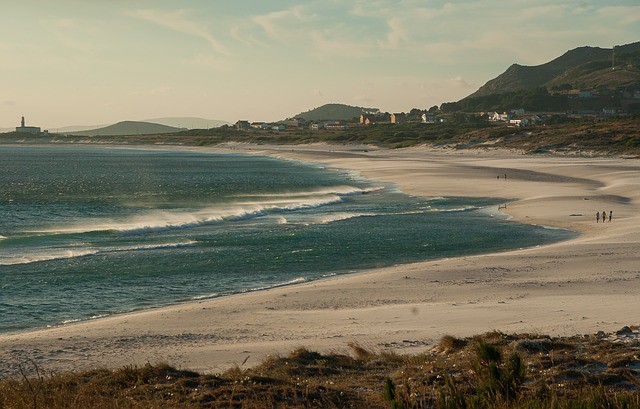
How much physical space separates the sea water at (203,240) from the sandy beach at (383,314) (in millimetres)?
2295

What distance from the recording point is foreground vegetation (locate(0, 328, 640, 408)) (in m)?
9.41

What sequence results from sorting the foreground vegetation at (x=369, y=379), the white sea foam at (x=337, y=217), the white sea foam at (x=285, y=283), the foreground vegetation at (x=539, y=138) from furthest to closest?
the foreground vegetation at (x=539, y=138) < the white sea foam at (x=337, y=217) < the white sea foam at (x=285, y=283) < the foreground vegetation at (x=369, y=379)

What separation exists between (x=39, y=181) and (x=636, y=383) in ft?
285

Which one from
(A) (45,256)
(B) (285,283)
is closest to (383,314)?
(B) (285,283)

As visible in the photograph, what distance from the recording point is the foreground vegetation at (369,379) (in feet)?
30.9

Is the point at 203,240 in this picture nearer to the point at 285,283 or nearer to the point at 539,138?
the point at 285,283

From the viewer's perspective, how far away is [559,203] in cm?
5072

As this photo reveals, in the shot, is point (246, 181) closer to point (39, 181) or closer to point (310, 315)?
point (39, 181)

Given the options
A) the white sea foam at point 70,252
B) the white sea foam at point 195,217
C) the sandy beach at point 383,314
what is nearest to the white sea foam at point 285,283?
the sandy beach at point 383,314

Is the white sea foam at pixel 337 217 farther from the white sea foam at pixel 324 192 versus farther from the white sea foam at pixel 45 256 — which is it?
the white sea foam at pixel 45 256

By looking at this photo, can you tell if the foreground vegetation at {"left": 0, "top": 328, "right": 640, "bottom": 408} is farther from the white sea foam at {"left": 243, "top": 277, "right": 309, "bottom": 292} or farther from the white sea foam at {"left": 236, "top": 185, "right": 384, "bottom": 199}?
the white sea foam at {"left": 236, "top": 185, "right": 384, "bottom": 199}

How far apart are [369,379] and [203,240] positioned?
2512cm

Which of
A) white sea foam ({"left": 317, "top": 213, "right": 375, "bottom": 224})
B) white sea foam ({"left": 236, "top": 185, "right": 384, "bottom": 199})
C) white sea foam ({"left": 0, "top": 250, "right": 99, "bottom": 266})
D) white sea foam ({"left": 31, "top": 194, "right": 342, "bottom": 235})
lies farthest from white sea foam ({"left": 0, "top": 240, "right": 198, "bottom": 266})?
white sea foam ({"left": 236, "top": 185, "right": 384, "bottom": 199})

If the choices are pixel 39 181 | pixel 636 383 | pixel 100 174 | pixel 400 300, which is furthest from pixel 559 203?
pixel 100 174
